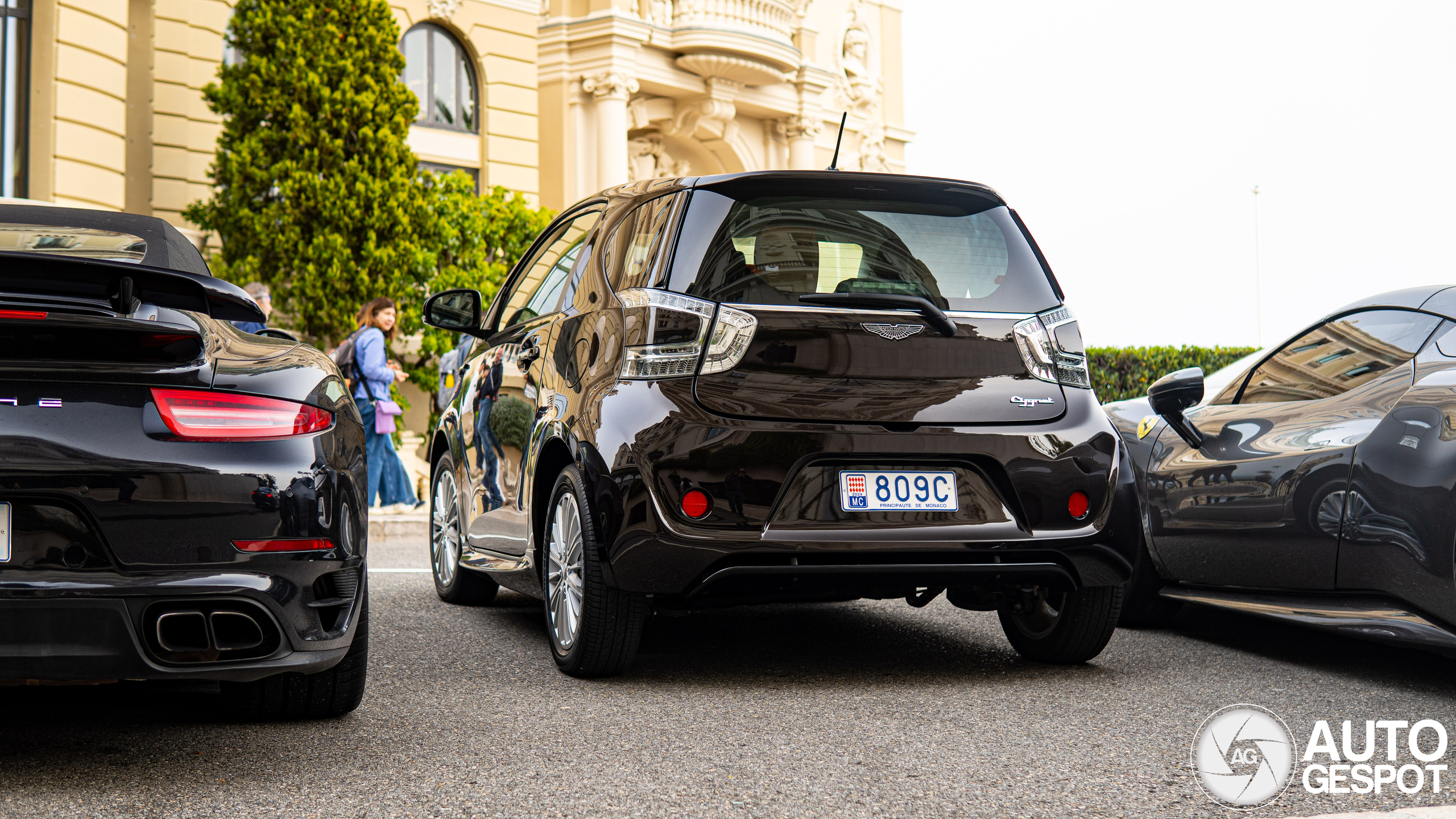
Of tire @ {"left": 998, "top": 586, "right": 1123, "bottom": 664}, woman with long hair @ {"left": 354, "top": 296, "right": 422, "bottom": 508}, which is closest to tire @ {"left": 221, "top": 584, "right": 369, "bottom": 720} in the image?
tire @ {"left": 998, "top": 586, "right": 1123, "bottom": 664}

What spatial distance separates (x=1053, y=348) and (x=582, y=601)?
1.74m

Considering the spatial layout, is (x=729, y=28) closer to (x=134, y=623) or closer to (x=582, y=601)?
(x=582, y=601)

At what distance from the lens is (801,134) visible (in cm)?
2764

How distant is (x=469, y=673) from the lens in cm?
462

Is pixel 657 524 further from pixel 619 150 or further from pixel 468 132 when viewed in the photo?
pixel 619 150

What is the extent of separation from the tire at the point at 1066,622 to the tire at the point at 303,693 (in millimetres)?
2156

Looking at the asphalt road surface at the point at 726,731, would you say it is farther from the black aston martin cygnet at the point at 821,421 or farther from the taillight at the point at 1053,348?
the taillight at the point at 1053,348

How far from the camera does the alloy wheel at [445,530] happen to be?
6.27 metres

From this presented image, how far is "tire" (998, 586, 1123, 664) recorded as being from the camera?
461 cm

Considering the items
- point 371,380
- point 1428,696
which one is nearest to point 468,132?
point 371,380

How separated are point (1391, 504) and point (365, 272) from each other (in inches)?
501

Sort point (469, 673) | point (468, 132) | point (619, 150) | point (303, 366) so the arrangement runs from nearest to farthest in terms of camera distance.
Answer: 1. point (303, 366)
2. point (469, 673)
3. point (468, 132)
4. point (619, 150)

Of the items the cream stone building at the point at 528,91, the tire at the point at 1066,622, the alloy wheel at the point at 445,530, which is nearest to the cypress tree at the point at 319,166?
the cream stone building at the point at 528,91

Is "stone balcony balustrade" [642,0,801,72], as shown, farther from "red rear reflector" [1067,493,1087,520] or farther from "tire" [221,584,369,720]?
"tire" [221,584,369,720]
